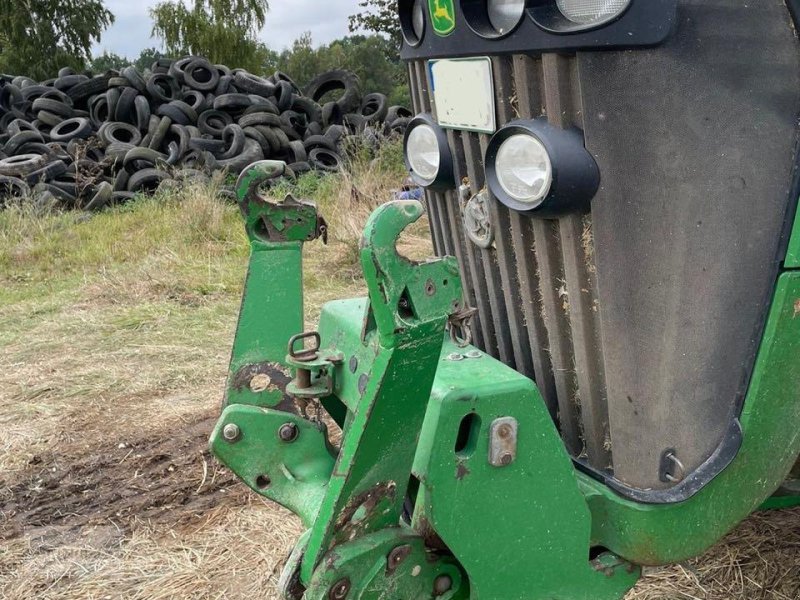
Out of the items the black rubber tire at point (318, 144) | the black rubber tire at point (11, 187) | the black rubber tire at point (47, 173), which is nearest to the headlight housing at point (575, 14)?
the black rubber tire at point (11, 187)

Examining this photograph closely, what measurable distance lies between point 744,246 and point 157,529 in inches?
94.6

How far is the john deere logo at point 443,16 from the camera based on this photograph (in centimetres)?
188

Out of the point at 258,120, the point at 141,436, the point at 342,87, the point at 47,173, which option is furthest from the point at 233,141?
the point at 141,436

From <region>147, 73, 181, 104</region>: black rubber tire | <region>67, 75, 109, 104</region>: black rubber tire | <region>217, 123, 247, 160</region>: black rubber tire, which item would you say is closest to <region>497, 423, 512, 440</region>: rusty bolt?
<region>217, 123, 247, 160</region>: black rubber tire

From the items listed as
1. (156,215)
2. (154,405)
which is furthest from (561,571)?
(156,215)

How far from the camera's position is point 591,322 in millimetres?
1793

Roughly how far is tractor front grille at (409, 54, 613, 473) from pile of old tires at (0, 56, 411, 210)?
25.4ft

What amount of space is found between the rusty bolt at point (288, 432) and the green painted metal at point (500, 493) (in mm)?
667

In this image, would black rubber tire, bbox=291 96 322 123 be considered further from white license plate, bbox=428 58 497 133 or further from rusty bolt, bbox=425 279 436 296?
rusty bolt, bbox=425 279 436 296

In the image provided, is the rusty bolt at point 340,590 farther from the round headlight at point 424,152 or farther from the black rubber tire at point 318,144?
the black rubber tire at point 318,144

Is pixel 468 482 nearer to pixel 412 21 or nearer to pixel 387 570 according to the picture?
pixel 387 570

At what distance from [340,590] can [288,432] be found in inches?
28.8

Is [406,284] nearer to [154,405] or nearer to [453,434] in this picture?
[453,434]

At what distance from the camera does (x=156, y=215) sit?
8.62 meters
